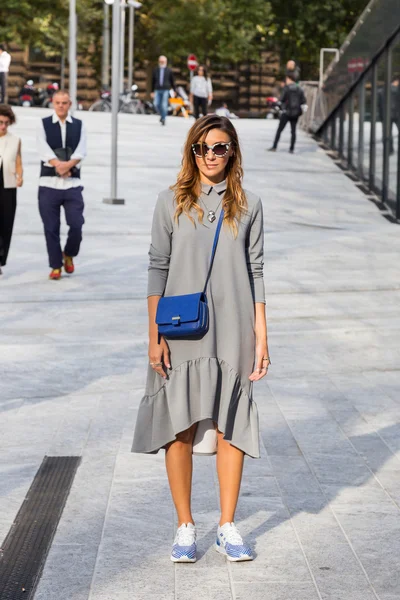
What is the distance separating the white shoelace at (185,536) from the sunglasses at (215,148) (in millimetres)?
1298

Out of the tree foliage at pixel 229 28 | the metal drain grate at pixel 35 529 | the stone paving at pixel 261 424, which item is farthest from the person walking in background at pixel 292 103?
the tree foliage at pixel 229 28

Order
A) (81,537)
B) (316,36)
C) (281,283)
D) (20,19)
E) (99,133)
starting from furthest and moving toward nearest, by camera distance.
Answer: (316,36)
(20,19)
(99,133)
(281,283)
(81,537)

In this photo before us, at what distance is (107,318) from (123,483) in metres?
4.41

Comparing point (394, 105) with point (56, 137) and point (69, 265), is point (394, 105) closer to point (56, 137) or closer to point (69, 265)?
point (69, 265)

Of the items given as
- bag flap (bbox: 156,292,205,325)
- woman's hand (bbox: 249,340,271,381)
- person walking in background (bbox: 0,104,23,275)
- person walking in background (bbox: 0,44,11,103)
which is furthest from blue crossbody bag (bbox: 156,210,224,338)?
person walking in background (bbox: 0,44,11,103)

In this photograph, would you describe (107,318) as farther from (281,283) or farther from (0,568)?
(0,568)

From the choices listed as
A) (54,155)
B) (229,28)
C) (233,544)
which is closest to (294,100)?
(54,155)

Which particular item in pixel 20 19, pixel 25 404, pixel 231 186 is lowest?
pixel 25 404

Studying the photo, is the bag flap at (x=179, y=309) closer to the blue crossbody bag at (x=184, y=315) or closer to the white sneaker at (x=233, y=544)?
the blue crossbody bag at (x=184, y=315)

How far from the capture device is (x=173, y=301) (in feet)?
→ 13.5

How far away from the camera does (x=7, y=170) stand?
11.0m

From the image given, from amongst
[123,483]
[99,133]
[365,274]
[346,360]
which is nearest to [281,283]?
[365,274]

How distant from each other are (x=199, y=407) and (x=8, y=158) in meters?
7.29

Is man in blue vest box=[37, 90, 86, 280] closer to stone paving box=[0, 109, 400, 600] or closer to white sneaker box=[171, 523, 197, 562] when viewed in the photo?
stone paving box=[0, 109, 400, 600]
